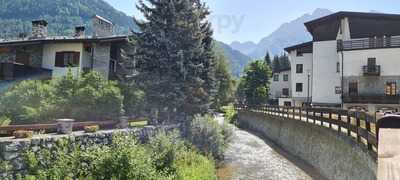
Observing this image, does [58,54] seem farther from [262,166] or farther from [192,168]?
[262,166]

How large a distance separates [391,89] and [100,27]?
108 ft

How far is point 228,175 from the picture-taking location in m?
16.8

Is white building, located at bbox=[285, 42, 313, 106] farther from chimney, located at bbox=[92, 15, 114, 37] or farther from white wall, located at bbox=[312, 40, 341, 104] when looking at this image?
chimney, located at bbox=[92, 15, 114, 37]

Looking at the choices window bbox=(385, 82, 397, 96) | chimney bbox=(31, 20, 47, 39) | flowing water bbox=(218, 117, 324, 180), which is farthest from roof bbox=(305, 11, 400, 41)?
chimney bbox=(31, 20, 47, 39)

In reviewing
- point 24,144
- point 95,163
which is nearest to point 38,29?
point 24,144

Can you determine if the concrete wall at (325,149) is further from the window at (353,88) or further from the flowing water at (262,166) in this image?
the window at (353,88)

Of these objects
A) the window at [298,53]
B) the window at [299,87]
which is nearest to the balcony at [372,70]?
the window at [299,87]

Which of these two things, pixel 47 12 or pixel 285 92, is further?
pixel 47 12

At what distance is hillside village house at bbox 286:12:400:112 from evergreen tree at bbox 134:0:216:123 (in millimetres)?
20859

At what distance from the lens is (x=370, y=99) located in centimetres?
3594

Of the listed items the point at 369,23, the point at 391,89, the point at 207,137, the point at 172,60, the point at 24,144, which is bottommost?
the point at 207,137

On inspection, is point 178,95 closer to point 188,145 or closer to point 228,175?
point 188,145

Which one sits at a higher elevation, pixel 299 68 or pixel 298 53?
pixel 298 53

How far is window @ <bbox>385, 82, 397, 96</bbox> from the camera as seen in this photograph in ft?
118
